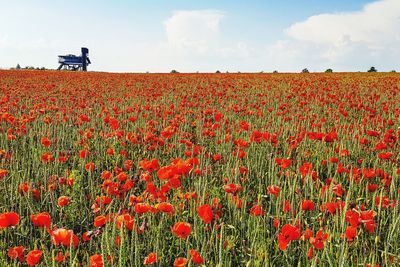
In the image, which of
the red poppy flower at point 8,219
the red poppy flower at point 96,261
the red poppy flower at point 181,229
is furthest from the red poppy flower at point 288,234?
the red poppy flower at point 8,219

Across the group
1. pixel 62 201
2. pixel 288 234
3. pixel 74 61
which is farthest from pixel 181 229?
pixel 74 61

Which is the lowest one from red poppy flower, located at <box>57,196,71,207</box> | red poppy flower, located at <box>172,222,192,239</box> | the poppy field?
the poppy field

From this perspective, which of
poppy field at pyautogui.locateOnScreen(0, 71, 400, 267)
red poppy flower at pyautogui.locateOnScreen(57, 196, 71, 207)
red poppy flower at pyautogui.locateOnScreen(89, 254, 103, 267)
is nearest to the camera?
red poppy flower at pyautogui.locateOnScreen(89, 254, 103, 267)

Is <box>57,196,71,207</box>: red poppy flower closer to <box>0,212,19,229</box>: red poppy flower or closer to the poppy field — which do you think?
the poppy field

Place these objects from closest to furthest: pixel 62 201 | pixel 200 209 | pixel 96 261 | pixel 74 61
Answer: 1. pixel 96 261
2. pixel 200 209
3. pixel 62 201
4. pixel 74 61

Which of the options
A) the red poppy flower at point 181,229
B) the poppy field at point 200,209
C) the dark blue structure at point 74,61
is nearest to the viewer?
the red poppy flower at point 181,229

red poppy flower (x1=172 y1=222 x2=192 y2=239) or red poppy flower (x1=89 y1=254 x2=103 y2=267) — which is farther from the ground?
red poppy flower (x1=172 y1=222 x2=192 y2=239)

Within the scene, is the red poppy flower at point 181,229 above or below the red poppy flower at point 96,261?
above

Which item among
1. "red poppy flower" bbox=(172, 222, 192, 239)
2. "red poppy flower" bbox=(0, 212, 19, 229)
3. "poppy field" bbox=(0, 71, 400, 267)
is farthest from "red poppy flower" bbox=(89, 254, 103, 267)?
"red poppy flower" bbox=(0, 212, 19, 229)

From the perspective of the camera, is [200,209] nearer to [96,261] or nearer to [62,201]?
[96,261]

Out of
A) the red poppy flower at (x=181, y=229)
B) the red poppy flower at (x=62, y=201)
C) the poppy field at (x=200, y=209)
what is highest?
the red poppy flower at (x=181, y=229)

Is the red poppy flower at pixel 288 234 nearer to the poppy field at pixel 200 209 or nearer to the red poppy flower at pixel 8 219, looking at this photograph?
the poppy field at pixel 200 209

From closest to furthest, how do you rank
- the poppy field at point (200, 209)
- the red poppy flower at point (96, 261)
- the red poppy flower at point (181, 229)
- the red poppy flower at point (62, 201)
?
the red poppy flower at point (96, 261) < the red poppy flower at point (181, 229) < the poppy field at point (200, 209) < the red poppy flower at point (62, 201)

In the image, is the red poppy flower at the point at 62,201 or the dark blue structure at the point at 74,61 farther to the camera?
the dark blue structure at the point at 74,61
